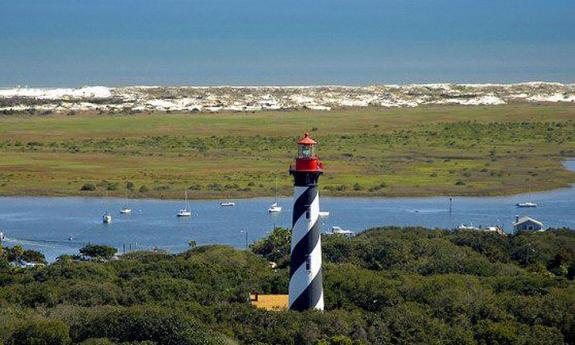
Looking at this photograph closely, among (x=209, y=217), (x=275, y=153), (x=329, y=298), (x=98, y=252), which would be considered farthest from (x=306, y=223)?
(x=275, y=153)

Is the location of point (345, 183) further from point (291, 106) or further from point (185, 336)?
point (291, 106)

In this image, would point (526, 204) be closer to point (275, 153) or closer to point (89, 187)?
point (89, 187)

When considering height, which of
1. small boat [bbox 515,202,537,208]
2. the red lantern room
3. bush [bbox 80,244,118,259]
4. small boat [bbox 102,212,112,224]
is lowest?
small boat [bbox 102,212,112,224]

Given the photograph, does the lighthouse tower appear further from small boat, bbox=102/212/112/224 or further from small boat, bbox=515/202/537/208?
small boat, bbox=515/202/537/208

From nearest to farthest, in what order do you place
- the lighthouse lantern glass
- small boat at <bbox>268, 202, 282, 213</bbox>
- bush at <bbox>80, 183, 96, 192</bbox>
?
Answer: the lighthouse lantern glass < small boat at <bbox>268, 202, 282, 213</bbox> < bush at <bbox>80, 183, 96, 192</bbox>

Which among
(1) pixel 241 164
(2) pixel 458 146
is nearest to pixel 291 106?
(2) pixel 458 146

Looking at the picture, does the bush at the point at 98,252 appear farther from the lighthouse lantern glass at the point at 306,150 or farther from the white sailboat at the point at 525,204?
the white sailboat at the point at 525,204

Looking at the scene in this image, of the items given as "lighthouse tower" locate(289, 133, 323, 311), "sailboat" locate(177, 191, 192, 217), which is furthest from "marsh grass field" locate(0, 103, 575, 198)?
"lighthouse tower" locate(289, 133, 323, 311)
